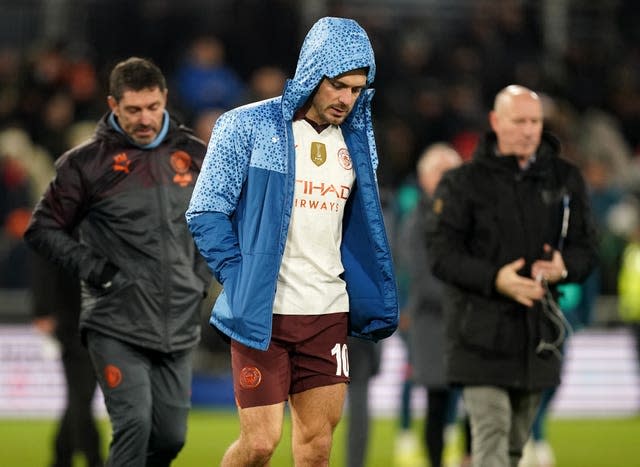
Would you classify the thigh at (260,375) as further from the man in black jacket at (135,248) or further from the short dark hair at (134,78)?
the short dark hair at (134,78)

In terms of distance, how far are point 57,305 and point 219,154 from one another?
12.5 ft

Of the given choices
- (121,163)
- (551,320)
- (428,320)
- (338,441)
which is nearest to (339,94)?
(121,163)

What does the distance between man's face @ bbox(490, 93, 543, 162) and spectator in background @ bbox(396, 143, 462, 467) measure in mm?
2299

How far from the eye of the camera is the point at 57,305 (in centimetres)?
993

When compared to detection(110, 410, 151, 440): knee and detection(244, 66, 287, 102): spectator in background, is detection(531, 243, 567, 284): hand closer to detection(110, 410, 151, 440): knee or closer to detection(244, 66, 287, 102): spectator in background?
detection(110, 410, 151, 440): knee

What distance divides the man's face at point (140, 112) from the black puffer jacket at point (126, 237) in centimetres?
9

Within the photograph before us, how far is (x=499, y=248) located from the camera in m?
7.97

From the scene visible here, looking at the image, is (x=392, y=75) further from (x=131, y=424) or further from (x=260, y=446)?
(x=260, y=446)

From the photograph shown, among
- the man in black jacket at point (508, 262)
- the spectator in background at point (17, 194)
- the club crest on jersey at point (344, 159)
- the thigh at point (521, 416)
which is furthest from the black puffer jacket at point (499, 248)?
the spectator in background at point (17, 194)

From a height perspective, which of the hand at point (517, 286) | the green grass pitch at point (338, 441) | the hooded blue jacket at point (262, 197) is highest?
the hooded blue jacket at point (262, 197)

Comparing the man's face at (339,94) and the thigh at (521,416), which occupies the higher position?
the man's face at (339,94)

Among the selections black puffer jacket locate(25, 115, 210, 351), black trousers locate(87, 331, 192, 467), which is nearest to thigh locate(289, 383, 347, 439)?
black trousers locate(87, 331, 192, 467)

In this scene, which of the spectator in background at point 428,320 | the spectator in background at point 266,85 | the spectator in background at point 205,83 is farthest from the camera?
the spectator in background at point 205,83

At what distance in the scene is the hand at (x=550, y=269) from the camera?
7809 millimetres
